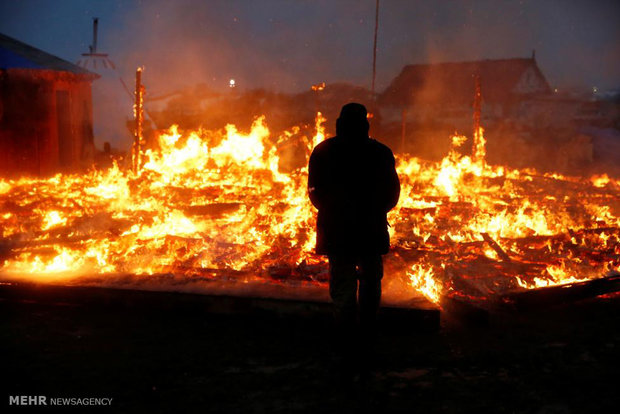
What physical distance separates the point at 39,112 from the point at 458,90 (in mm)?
29496

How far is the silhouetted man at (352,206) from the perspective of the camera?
3.72m

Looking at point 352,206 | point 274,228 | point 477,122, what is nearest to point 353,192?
point 352,206

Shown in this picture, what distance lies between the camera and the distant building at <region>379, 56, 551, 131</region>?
35219mm

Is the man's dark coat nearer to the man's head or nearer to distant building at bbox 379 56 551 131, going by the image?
the man's head

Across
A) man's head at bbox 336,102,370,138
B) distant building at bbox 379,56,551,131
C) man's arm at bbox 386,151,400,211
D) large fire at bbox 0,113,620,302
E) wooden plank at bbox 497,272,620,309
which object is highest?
distant building at bbox 379,56,551,131

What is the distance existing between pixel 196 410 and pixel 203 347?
0.98m

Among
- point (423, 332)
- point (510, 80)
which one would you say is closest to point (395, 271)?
point (423, 332)

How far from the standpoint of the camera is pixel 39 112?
1697 cm

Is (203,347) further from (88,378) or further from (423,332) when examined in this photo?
(423,332)

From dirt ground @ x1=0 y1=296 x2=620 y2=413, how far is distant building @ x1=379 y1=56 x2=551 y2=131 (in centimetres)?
3003

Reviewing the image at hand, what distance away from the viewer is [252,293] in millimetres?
4766

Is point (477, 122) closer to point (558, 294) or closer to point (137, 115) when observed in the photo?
point (137, 115)

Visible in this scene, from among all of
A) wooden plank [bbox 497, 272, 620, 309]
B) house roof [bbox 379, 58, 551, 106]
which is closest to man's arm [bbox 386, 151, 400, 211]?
wooden plank [bbox 497, 272, 620, 309]

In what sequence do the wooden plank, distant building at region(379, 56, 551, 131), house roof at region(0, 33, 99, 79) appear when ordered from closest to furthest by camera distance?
the wooden plank < house roof at region(0, 33, 99, 79) < distant building at region(379, 56, 551, 131)
